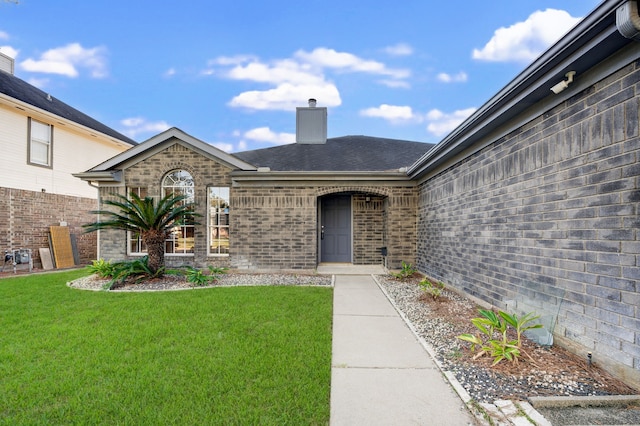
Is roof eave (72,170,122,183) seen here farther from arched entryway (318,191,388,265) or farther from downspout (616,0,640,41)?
downspout (616,0,640,41)

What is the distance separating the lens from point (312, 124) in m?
12.4

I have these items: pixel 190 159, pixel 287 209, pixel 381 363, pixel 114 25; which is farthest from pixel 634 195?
pixel 114 25

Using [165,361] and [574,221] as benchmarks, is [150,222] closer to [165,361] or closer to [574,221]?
[165,361]

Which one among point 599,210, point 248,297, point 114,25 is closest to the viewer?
point 599,210

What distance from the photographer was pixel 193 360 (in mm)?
3211

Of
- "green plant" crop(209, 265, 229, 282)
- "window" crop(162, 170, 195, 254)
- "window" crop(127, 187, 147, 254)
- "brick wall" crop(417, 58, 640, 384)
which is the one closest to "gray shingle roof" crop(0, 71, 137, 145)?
"window" crop(127, 187, 147, 254)

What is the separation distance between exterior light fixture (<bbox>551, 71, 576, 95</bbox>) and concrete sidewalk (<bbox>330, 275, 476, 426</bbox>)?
3309 millimetres

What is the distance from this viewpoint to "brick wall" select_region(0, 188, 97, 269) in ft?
32.3

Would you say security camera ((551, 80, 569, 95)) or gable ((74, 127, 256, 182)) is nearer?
security camera ((551, 80, 569, 95))

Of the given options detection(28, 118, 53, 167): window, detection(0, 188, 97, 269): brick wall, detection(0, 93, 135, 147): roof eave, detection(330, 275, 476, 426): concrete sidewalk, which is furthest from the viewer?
detection(28, 118, 53, 167): window

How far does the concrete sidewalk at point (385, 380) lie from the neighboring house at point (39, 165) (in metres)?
11.8

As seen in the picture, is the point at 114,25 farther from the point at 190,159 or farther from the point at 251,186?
the point at 251,186

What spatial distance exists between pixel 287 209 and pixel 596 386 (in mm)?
7290

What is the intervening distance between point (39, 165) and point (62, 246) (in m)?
3.04
